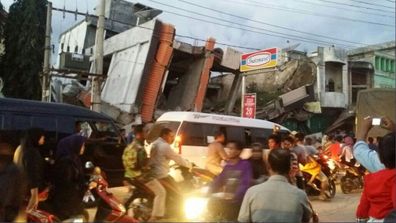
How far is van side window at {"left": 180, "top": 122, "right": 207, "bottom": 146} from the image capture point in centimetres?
739

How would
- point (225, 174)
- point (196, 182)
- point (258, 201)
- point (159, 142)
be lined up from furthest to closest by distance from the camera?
point (196, 182) → point (159, 142) → point (225, 174) → point (258, 201)

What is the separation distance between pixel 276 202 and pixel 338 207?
15.8ft

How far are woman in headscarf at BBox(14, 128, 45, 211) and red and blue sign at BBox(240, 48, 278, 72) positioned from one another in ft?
6.99

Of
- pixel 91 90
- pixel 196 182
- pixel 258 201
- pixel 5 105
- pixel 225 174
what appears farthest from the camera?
pixel 196 182

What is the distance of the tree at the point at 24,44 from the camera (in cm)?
262

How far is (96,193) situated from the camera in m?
3.60

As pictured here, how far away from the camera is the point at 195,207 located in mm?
3926

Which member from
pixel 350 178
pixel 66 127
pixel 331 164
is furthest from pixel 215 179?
pixel 350 178

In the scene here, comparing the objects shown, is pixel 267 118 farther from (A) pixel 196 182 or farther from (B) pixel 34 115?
(B) pixel 34 115

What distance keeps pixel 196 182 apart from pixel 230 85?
1.22 metres

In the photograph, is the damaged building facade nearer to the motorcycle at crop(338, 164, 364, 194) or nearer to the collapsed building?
the collapsed building

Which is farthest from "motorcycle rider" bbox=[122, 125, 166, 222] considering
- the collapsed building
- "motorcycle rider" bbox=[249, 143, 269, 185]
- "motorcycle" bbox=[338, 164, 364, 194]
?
"motorcycle" bbox=[338, 164, 364, 194]

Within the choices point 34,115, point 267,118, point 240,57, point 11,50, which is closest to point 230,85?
point 240,57

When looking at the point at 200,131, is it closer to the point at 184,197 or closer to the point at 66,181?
the point at 184,197
